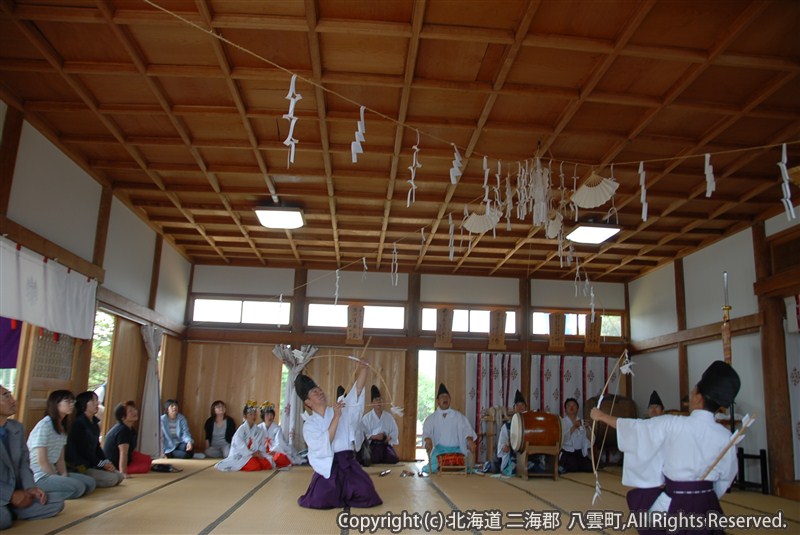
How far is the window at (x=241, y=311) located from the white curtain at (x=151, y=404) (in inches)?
70.0

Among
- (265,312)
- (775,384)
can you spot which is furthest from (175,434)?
(775,384)

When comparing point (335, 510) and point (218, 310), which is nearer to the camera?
point (335, 510)

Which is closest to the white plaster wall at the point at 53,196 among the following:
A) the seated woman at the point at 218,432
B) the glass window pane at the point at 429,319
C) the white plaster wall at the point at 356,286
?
the seated woman at the point at 218,432

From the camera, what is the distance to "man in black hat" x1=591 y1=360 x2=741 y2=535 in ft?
12.9

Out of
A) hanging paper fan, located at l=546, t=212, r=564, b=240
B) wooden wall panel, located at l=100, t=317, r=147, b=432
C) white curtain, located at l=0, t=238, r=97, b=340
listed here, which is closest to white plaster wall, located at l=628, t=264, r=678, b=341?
hanging paper fan, located at l=546, t=212, r=564, b=240

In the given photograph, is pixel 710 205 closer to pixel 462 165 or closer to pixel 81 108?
pixel 462 165

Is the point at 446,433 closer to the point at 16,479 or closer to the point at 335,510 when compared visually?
the point at 335,510

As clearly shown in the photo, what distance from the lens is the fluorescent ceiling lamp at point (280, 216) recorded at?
759 centimetres

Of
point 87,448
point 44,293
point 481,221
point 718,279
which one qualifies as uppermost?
point 481,221

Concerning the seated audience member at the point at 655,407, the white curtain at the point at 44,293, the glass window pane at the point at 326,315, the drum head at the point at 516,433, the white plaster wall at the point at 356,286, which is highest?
the white plaster wall at the point at 356,286

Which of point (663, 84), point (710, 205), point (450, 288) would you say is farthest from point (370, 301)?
point (663, 84)

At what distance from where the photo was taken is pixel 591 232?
301 inches

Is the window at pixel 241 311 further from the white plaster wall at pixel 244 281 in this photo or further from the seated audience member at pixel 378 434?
the seated audience member at pixel 378 434

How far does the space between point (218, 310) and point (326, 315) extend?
1928mm
